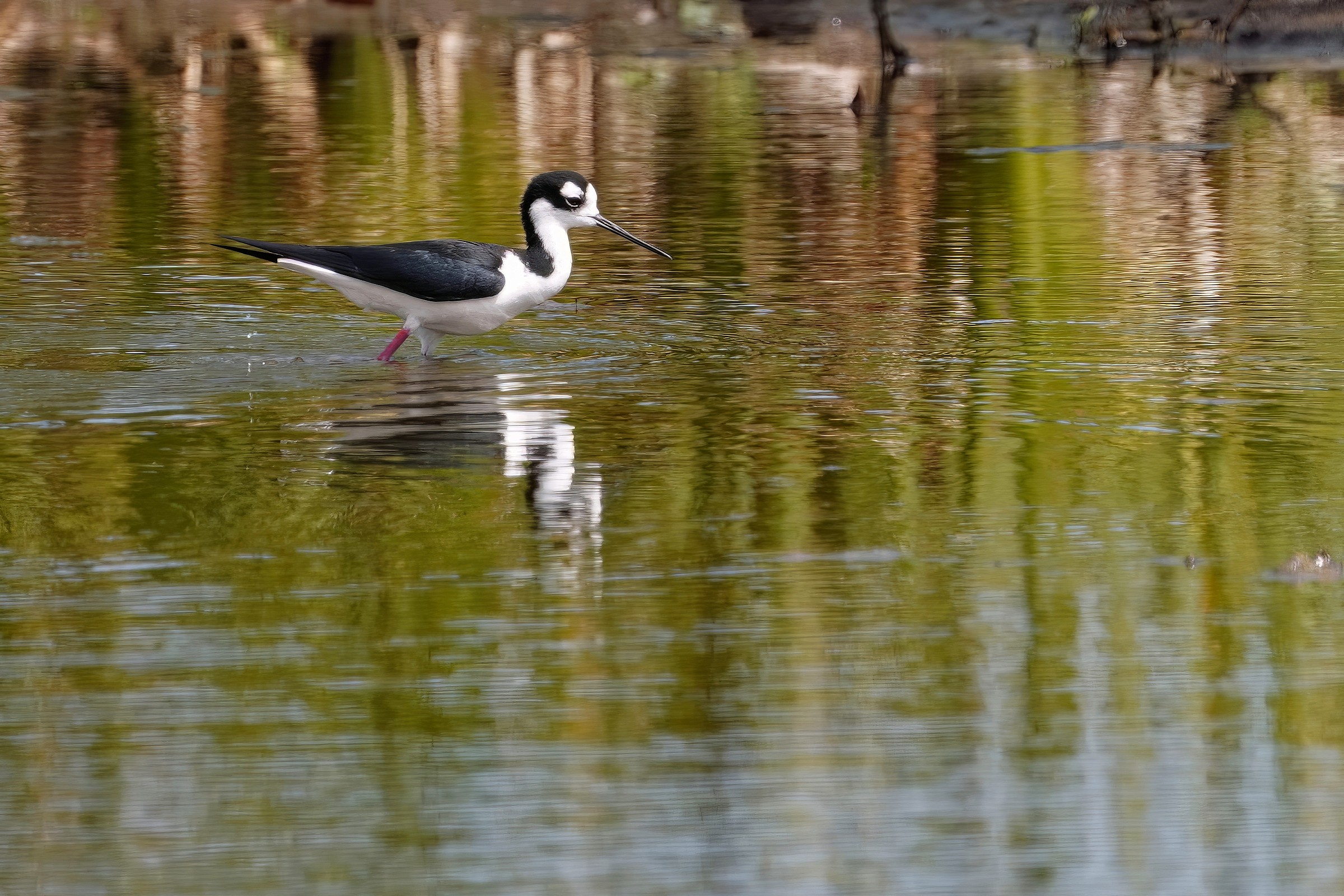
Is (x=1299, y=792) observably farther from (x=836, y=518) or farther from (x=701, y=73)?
(x=701, y=73)

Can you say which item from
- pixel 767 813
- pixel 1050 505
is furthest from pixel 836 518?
pixel 767 813

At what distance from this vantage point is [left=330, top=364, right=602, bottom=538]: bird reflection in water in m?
6.99

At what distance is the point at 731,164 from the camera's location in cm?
1631

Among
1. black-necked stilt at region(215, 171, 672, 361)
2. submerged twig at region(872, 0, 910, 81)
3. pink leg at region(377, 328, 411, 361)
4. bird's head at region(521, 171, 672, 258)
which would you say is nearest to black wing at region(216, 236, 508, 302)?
black-necked stilt at region(215, 171, 672, 361)

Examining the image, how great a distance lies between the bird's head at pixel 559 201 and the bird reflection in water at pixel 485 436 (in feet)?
3.39

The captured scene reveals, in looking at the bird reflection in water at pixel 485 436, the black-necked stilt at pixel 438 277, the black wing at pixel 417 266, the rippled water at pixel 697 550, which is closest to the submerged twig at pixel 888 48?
the rippled water at pixel 697 550

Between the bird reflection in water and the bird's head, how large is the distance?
1.03m

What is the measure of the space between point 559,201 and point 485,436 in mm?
2466

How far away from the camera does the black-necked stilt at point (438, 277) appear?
9602 mm

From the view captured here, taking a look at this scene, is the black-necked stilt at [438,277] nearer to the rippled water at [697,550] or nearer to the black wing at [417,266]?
the black wing at [417,266]

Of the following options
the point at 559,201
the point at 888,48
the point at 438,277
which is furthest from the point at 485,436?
the point at 888,48

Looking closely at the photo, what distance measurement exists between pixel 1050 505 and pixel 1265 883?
280 centimetres

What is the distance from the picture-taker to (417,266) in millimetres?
9609

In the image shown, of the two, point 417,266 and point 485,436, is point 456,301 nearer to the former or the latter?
point 417,266
